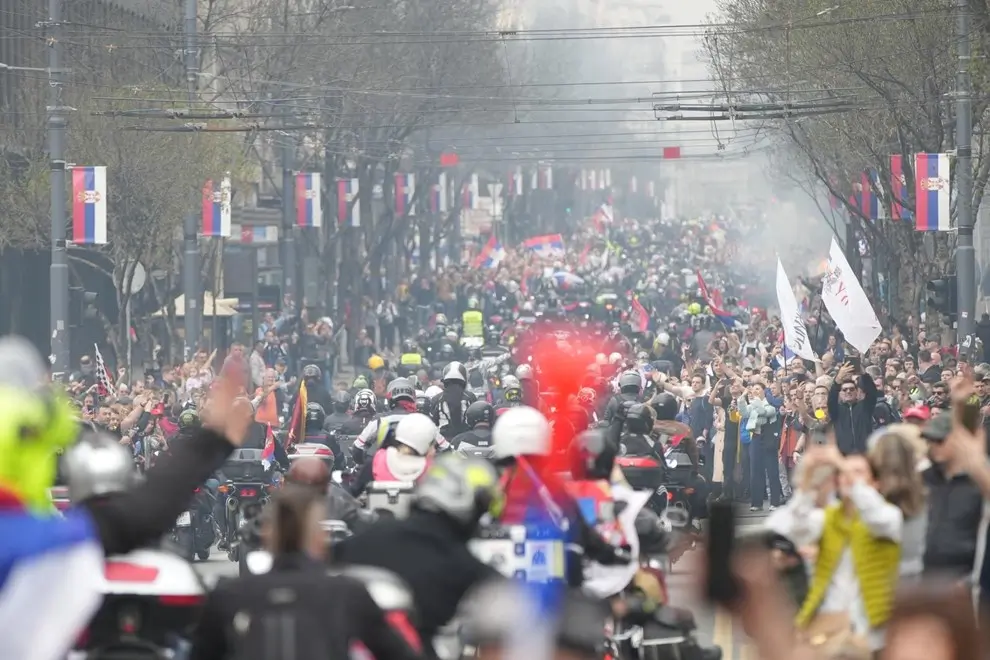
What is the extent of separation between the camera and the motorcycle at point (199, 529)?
71.5 ft

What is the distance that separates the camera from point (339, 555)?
8.12m

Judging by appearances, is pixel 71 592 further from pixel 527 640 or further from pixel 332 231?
pixel 332 231

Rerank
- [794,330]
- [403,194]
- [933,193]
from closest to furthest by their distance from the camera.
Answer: [794,330] < [933,193] < [403,194]

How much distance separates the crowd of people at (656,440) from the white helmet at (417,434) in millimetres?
12

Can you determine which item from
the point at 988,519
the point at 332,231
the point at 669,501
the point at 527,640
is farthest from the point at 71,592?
the point at 332,231

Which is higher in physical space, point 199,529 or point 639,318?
point 639,318

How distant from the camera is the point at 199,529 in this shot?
72.5 ft

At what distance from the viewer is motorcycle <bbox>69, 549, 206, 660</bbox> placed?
8047 millimetres

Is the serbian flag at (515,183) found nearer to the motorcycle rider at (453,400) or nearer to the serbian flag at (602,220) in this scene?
the serbian flag at (602,220)

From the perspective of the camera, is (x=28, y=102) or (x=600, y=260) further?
(x=600, y=260)

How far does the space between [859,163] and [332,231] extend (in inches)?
737

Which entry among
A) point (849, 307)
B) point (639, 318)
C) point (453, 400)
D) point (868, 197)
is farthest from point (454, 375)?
point (639, 318)

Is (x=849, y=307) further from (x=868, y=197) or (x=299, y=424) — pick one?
(x=868, y=197)

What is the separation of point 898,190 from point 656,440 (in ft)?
86.2
